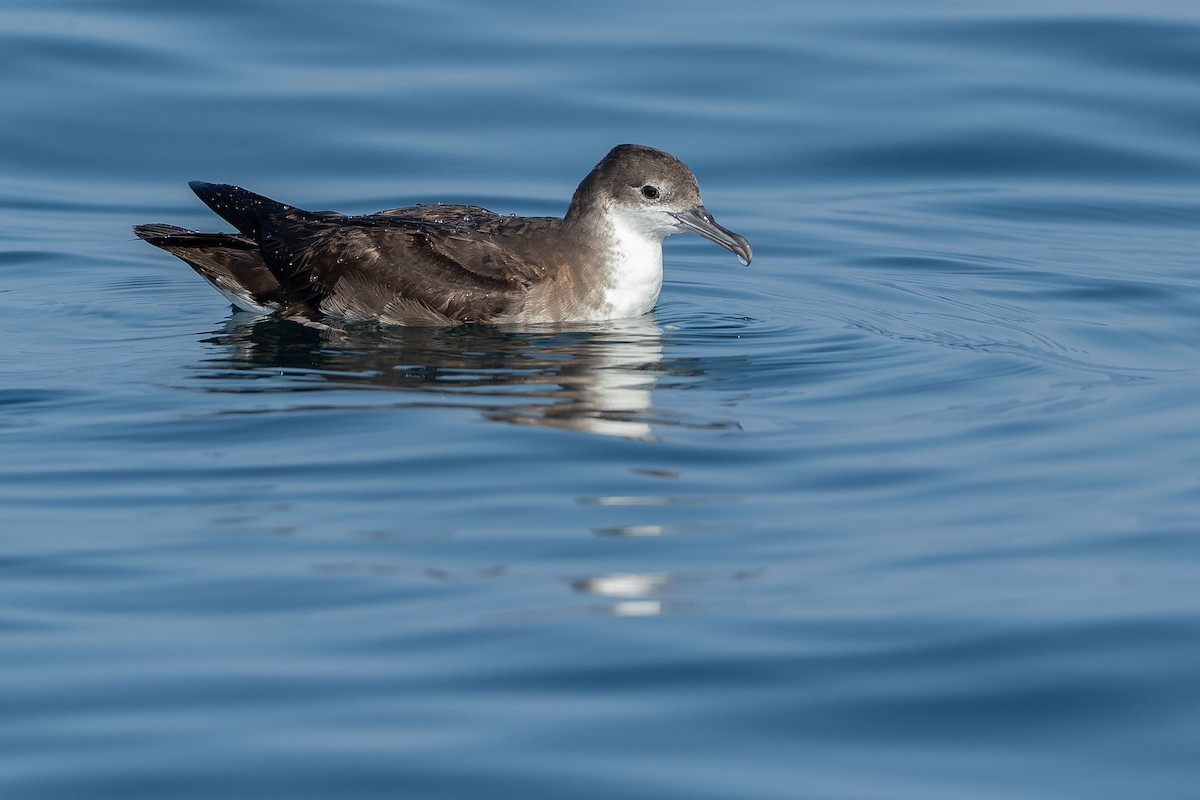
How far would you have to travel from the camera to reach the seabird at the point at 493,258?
8.95 metres

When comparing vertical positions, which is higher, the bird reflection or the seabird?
the seabird

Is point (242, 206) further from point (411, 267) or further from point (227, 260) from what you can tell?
point (411, 267)

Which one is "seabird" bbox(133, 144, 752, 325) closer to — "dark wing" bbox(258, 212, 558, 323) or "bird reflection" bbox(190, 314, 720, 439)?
"dark wing" bbox(258, 212, 558, 323)

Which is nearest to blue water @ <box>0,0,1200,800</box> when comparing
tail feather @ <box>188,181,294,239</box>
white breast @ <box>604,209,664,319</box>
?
white breast @ <box>604,209,664,319</box>

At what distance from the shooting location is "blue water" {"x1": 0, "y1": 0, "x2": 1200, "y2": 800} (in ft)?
14.2

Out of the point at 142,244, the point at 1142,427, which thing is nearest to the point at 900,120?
the point at 142,244

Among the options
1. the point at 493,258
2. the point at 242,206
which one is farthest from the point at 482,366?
the point at 242,206

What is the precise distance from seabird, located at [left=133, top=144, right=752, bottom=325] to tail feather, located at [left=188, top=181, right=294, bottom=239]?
17cm

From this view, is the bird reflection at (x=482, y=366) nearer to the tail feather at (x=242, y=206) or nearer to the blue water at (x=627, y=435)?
the blue water at (x=627, y=435)

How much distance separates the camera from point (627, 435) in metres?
7.05

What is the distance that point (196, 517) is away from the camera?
5.93 m

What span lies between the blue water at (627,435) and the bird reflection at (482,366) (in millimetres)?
36

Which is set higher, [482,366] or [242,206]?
[242,206]

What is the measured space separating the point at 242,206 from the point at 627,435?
3481 millimetres
